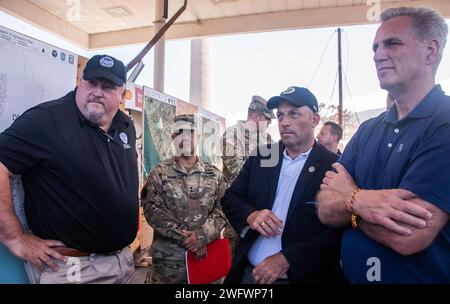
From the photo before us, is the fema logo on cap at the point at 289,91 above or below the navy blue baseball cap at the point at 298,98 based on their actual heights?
above

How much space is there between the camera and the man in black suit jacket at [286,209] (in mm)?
1696

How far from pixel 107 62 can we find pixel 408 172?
1.70m

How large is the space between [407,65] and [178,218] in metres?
1.96

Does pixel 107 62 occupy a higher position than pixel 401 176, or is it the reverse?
pixel 107 62

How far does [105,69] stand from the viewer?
186 cm

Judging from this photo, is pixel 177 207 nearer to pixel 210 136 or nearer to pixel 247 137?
pixel 247 137

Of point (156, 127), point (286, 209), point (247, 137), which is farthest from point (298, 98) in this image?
point (156, 127)

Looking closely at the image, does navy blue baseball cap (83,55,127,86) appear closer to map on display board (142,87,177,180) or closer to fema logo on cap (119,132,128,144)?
fema logo on cap (119,132,128,144)

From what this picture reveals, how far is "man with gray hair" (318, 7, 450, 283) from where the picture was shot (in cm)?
111

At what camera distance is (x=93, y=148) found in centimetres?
175

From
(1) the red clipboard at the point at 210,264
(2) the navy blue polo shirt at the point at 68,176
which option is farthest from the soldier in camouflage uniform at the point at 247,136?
(2) the navy blue polo shirt at the point at 68,176

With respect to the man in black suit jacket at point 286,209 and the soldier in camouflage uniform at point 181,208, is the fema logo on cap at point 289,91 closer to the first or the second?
the man in black suit jacket at point 286,209

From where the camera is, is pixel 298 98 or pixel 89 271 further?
pixel 298 98

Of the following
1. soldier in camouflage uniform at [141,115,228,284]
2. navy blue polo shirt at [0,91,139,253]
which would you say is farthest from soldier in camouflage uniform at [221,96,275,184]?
navy blue polo shirt at [0,91,139,253]
